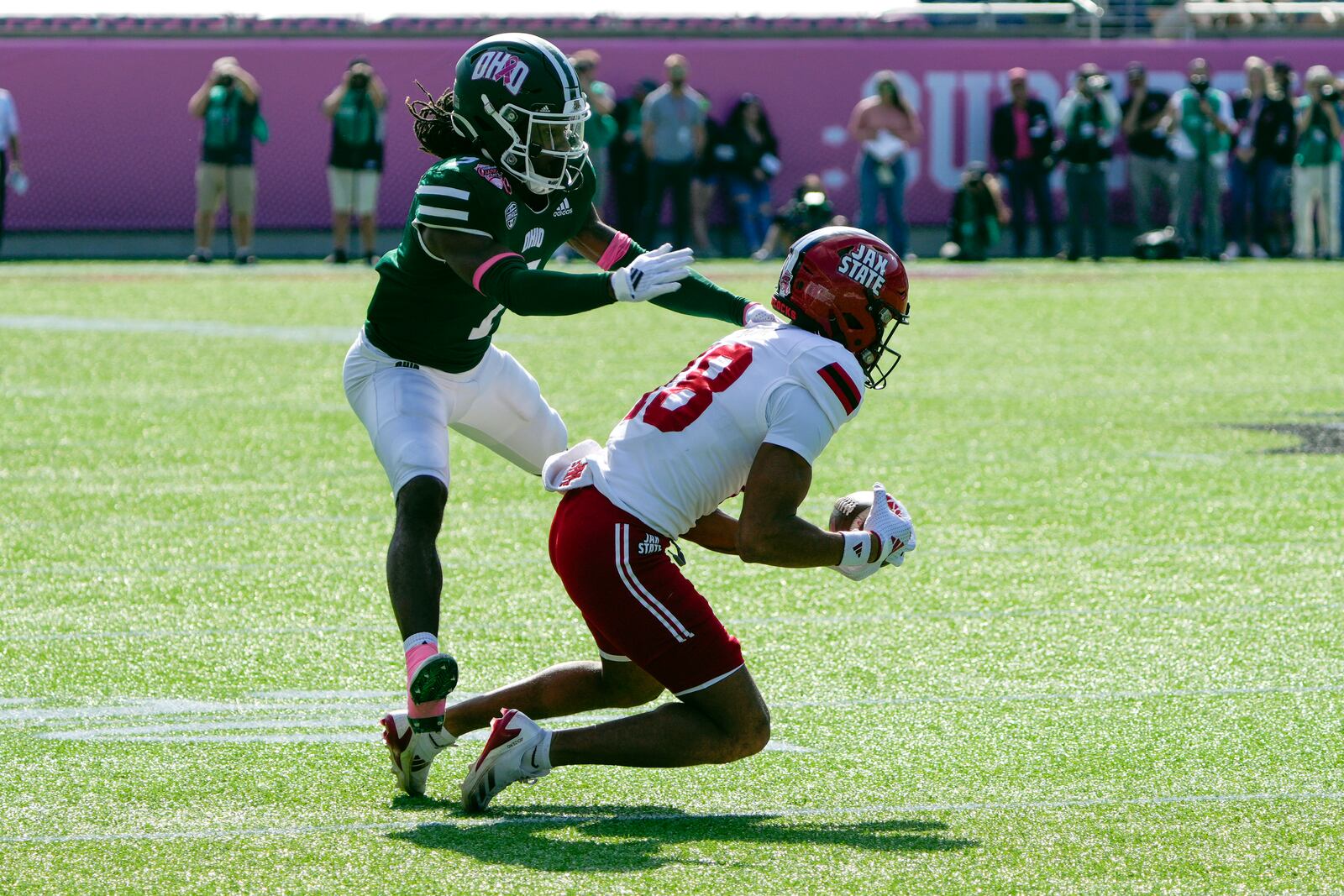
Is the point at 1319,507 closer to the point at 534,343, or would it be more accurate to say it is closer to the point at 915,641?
the point at 915,641

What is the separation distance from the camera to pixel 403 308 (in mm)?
5172

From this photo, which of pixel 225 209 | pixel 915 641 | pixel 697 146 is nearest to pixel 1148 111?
pixel 697 146

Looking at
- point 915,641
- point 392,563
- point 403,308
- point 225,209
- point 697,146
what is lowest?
point 225,209

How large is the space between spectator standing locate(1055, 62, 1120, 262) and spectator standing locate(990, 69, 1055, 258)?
0.29 meters

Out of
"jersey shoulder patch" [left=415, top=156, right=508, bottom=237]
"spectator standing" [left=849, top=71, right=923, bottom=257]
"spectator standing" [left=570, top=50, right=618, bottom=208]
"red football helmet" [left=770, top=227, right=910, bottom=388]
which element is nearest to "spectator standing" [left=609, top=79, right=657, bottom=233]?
"spectator standing" [left=570, top=50, right=618, bottom=208]

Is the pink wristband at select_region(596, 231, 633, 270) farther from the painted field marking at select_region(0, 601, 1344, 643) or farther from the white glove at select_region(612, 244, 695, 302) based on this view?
the painted field marking at select_region(0, 601, 1344, 643)

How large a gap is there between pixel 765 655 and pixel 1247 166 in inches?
740

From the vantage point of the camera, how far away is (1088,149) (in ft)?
70.8

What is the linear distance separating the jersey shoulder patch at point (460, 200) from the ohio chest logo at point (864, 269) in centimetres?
106

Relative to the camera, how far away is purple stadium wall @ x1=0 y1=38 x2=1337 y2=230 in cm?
2294

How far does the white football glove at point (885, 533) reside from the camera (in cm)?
427

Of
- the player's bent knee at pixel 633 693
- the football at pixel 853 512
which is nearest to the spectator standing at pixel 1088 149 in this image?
the football at pixel 853 512

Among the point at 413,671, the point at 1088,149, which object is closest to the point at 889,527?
the point at 413,671

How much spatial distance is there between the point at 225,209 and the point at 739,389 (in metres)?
20.2
